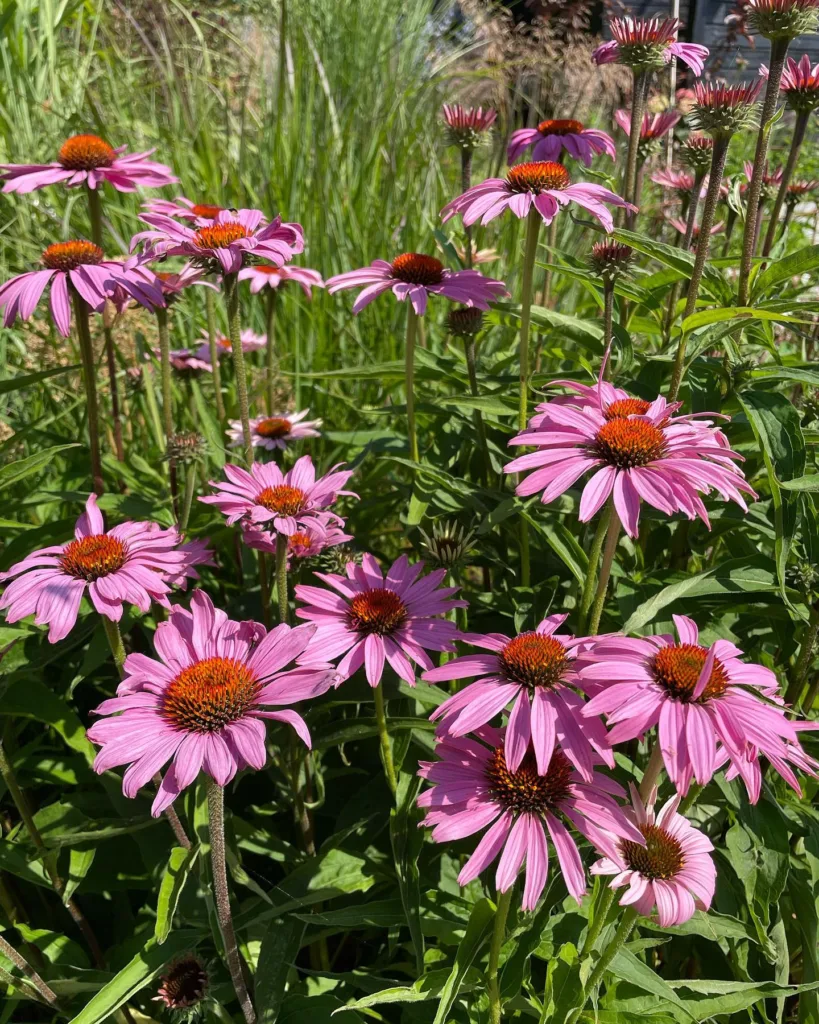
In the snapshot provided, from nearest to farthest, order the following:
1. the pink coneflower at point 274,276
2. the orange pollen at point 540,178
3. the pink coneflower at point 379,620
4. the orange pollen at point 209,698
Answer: the orange pollen at point 209,698
the pink coneflower at point 379,620
the orange pollen at point 540,178
the pink coneflower at point 274,276

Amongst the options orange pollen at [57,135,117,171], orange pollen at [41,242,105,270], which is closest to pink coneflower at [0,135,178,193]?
orange pollen at [57,135,117,171]

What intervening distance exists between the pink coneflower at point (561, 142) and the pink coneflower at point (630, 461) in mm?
775

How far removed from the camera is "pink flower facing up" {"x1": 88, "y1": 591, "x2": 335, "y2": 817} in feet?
2.68

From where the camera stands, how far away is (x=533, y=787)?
0.82 meters

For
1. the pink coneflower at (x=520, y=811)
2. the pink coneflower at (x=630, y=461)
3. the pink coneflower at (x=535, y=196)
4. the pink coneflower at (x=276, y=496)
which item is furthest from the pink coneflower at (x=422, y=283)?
the pink coneflower at (x=520, y=811)

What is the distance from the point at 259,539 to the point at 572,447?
1.73ft

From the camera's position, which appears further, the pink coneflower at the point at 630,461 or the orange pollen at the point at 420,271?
the orange pollen at the point at 420,271

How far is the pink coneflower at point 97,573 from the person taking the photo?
102 centimetres

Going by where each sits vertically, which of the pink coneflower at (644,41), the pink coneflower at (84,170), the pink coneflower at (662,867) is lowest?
the pink coneflower at (662,867)

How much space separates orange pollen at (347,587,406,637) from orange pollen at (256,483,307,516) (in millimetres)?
197

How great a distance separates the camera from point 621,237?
1202mm

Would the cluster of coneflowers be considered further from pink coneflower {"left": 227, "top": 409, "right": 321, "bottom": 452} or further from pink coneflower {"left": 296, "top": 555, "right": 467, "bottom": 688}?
pink coneflower {"left": 227, "top": 409, "right": 321, "bottom": 452}

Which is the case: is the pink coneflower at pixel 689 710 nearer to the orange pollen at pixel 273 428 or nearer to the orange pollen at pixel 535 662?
the orange pollen at pixel 535 662

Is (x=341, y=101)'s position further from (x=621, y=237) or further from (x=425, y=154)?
(x=621, y=237)
